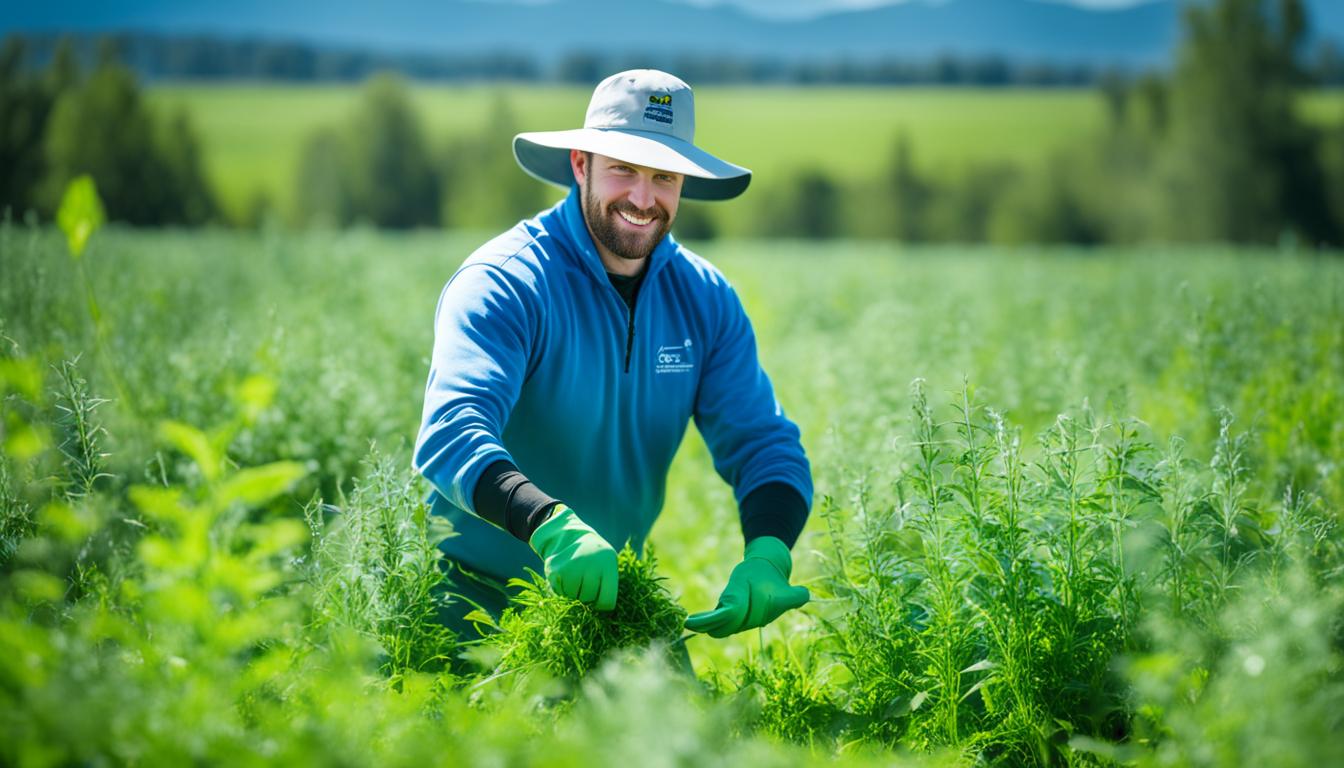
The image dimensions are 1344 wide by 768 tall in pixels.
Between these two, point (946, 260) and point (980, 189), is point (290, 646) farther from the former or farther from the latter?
point (980, 189)

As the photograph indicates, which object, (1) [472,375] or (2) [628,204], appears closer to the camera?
(1) [472,375]

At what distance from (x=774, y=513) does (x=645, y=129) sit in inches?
56.3

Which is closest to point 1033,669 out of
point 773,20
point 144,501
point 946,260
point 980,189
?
point 144,501

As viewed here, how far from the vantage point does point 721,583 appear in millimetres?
4406

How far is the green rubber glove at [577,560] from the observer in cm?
258

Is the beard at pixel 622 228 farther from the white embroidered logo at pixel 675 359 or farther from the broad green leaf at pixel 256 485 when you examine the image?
the broad green leaf at pixel 256 485

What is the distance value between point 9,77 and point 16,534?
54.8 m

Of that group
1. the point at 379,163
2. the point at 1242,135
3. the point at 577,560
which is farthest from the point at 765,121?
the point at 577,560

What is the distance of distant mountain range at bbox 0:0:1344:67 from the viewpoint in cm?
15362

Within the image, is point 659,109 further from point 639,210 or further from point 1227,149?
point 1227,149

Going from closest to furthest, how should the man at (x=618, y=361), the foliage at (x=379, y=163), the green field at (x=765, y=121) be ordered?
the man at (x=618, y=361) < the foliage at (x=379, y=163) < the green field at (x=765, y=121)

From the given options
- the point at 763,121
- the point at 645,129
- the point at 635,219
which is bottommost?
the point at 635,219

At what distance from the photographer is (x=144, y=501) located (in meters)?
1.60

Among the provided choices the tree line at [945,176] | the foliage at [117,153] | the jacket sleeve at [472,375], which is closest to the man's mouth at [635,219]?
the jacket sleeve at [472,375]
